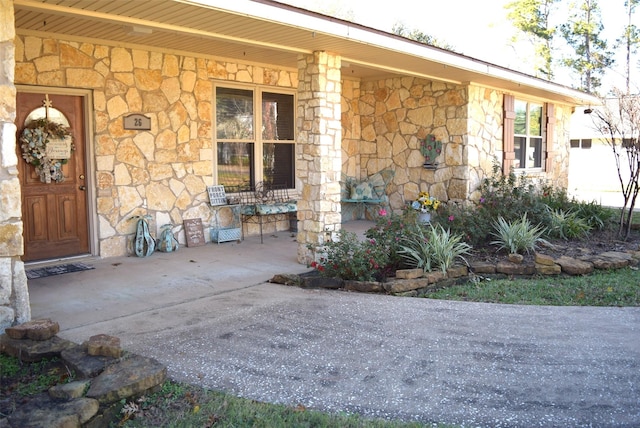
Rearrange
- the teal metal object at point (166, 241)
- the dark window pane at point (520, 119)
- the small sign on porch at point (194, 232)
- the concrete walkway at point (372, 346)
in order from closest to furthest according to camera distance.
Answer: the concrete walkway at point (372, 346) → the teal metal object at point (166, 241) → the small sign on porch at point (194, 232) → the dark window pane at point (520, 119)

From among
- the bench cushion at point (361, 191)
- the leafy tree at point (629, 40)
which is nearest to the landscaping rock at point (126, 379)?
the bench cushion at point (361, 191)

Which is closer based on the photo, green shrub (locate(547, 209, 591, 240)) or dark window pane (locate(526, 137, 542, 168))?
green shrub (locate(547, 209, 591, 240))

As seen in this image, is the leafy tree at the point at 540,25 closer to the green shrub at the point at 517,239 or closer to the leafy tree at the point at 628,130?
the leafy tree at the point at 628,130

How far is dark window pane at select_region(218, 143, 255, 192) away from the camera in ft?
30.9

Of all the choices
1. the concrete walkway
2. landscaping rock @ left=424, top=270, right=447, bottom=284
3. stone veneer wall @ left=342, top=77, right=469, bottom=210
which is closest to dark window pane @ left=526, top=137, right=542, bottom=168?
stone veneer wall @ left=342, top=77, right=469, bottom=210

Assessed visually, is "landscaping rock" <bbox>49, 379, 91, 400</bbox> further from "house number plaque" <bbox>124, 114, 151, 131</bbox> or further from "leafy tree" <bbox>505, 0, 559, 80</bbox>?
"leafy tree" <bbox>505, 0, 559, 80</bbox>

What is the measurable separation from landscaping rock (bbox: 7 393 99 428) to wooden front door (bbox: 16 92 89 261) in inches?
177

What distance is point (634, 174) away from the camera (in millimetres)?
9688

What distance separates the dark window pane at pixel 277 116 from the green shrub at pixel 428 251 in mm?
4007

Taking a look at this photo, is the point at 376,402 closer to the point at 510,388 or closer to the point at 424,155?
the point at 510,388

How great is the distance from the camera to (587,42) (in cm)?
2689

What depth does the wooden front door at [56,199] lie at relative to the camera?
725 centimetres

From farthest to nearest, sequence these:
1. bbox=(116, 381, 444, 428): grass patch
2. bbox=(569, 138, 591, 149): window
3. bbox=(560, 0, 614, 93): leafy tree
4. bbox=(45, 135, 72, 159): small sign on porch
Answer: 1. bbox=(560, 0, 614, 93): leafy tree
2. bbox=(569, 138, 591, 149): window
3. bbox=(45, 135, 72, 159): small sign on porch
4. bbox=(116, 381, 444, 428): grass patch

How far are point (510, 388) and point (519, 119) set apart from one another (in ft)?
34.5
